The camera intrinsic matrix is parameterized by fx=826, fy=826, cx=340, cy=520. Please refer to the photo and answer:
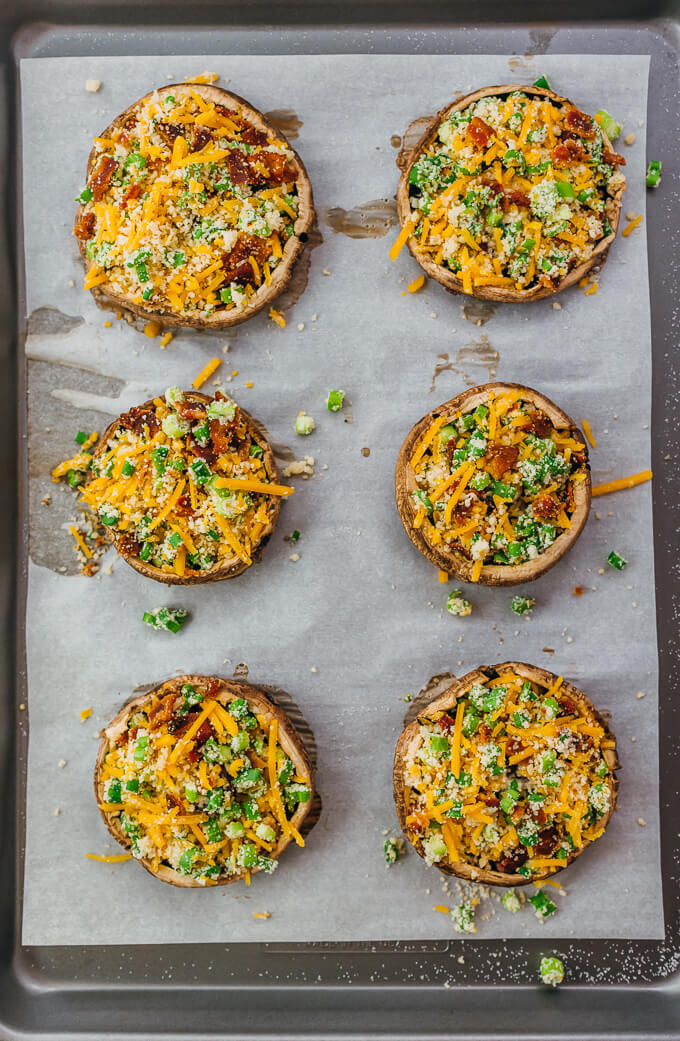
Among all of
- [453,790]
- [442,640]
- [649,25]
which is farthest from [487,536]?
[649,25]

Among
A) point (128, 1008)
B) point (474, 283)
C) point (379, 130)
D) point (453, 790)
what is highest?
point (379, 130)

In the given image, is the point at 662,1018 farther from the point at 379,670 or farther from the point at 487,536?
the point at 487,536

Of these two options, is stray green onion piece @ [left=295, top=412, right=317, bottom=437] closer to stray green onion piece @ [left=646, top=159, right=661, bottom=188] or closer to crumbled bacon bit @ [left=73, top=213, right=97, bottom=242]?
crumbled bacon bit @ [left=73, top=213, right=97, bottom=242]

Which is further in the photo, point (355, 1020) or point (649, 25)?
point (649, 25)

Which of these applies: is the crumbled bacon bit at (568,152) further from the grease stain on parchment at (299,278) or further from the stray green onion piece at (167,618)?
the stray green onion piece at (167,618)

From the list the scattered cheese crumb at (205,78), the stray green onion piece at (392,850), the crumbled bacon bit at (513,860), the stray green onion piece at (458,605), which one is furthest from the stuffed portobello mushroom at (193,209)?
the crumbled bacon bit at (513,860)

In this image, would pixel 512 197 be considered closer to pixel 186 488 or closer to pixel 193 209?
pixel 193 209

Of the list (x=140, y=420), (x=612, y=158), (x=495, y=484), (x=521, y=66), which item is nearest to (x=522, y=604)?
(x=495, y=484)
